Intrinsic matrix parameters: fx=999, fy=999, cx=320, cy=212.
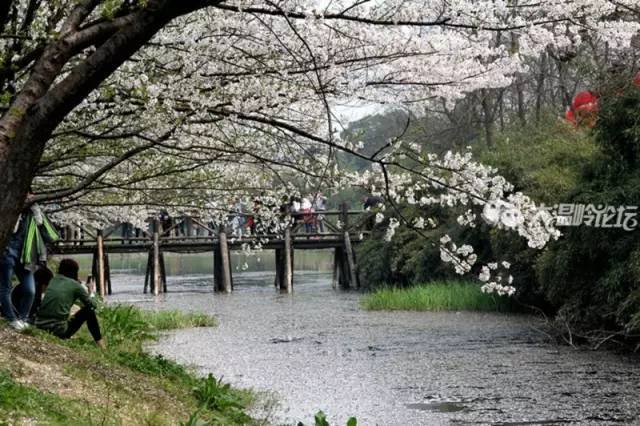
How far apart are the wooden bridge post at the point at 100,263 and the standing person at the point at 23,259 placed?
16735 mm

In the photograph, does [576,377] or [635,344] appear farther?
[635,344]

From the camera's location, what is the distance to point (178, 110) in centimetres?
723

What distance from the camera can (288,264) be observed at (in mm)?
27641

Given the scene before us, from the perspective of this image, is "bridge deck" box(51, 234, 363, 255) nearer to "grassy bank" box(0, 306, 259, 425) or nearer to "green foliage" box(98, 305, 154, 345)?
"green foliage" box(98, 305, 154, 345)

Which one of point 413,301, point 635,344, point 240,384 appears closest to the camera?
point 240,384

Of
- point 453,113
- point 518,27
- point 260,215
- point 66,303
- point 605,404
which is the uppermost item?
point 453,113

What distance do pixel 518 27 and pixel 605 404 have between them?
3868 mm

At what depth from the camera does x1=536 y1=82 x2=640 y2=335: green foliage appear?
12.1 metres

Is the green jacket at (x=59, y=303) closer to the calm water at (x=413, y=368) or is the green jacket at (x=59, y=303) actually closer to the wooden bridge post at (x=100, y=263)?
the calm water at (x=413, y=368)

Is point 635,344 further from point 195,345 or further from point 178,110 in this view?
point 178,110

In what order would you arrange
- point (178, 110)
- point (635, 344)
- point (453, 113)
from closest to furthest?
point (178, 110), point (635, 344), point (453, 113)

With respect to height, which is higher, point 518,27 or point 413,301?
point 518,27

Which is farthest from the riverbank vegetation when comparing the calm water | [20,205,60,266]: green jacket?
[20,205,60,266]: green jacket

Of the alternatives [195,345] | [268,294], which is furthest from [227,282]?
[195,345]
